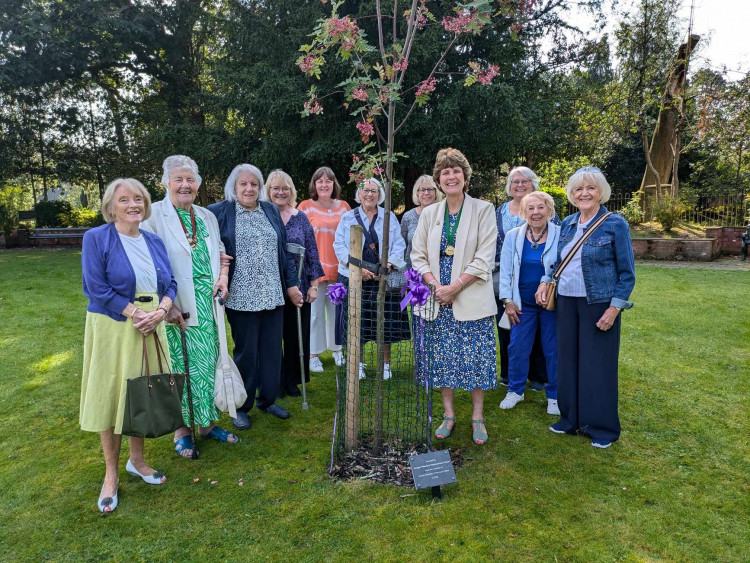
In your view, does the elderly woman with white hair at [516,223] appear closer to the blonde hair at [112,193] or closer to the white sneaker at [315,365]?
Answer: the white sneaker at [315,365]

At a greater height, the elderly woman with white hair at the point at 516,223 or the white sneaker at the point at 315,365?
the elderly woman with white hair at the point at 516,223

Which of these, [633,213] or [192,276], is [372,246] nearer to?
[192,276]

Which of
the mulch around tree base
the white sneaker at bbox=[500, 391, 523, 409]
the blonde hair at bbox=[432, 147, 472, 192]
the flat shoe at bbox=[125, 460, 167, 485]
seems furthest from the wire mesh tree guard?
the flat shoe at bbox=[125, 460, 167, 485]

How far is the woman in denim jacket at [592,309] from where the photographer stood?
3414 mm

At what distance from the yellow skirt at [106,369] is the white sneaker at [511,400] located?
9.70 feet

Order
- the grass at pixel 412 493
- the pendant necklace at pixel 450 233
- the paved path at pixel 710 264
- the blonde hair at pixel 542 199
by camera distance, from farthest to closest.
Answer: the paved path at pixel 710 264 < the blonde hair at pixel 542 199 < the pendant necklace at pixel 450 233 < the grass at pixel 412 493

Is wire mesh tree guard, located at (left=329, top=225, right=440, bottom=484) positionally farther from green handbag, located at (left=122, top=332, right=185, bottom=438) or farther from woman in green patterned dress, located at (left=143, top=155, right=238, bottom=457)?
green handbag, located at (left=122, top=332, right=185, bottom=438)

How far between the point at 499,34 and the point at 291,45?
5.40m

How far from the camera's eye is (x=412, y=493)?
2992mm

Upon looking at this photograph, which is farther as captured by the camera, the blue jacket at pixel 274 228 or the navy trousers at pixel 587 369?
the blue jacket at pixel 274 228

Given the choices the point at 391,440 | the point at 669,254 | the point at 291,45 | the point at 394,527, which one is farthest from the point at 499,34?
the point at 394,527


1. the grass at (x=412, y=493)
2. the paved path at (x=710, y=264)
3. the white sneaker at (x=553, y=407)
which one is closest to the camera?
the grass at (x=412, y=493)

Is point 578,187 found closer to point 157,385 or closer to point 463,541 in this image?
point 463,541

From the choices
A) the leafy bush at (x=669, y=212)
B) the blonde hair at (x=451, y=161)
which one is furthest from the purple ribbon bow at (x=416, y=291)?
the leafy bush at (x=669, y=212)
